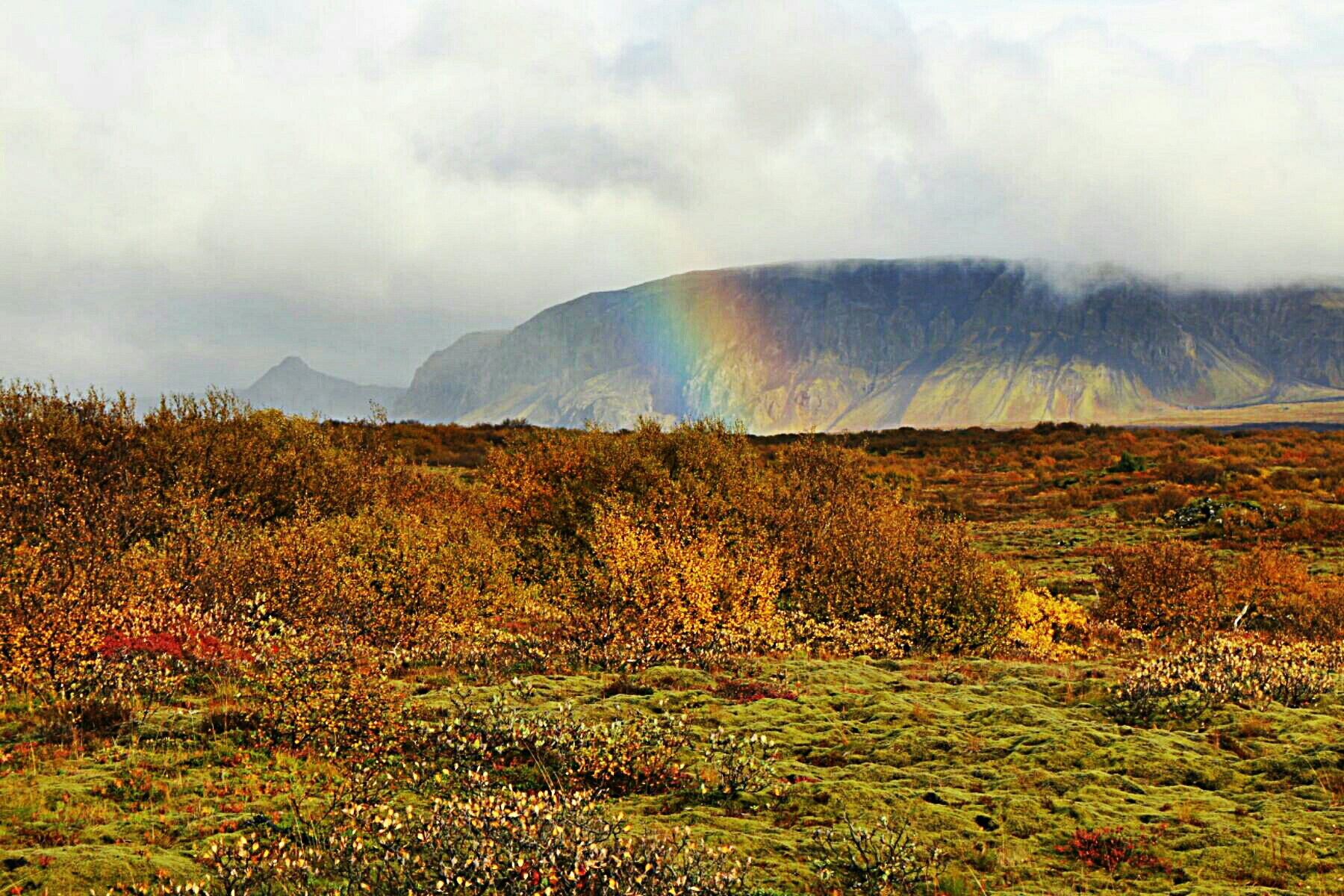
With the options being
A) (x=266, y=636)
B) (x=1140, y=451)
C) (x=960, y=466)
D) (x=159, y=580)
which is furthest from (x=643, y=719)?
(x=1140, y=451)

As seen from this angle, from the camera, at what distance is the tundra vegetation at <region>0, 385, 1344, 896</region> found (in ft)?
27.3

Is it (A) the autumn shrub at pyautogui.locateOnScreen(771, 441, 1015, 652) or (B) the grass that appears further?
(A) the autumn shrub at pyautogui.locateOnScreen(771, 441, 1015, 652)

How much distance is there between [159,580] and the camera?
64.0 feet

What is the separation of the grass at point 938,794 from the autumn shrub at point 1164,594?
15.6m

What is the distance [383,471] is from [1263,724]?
119 feet

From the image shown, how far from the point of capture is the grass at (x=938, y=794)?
8.26 meters

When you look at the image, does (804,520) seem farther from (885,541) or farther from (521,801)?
(521,801)

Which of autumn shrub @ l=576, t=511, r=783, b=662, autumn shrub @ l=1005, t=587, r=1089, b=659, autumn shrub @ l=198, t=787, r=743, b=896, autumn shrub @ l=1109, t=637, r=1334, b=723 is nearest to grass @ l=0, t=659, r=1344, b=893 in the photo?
autumn shrub @ l=1109, t=637, r=1334, b=723

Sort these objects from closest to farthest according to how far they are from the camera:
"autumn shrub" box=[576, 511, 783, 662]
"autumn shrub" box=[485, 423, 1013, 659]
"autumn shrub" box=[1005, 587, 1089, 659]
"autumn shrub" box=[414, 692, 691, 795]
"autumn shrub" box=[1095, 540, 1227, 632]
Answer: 1. "autumn shrub" box=[414, 692, 691, 795]
2. "autumn shrub" box=[576, 511, 783, 662]
3. "autumn shrub" box=[485, 423, 1013, 659]
4. "autumn shrub" box=[1005, 587, 1089, 659]
5. "autumn shrub" box=[1095, 540, 1227, 632]

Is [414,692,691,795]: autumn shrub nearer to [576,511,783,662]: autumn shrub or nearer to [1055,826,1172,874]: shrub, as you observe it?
[1055,826,1172,874]: shrub

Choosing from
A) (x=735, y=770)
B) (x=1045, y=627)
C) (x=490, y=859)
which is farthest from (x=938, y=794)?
(x=1045, y=627)

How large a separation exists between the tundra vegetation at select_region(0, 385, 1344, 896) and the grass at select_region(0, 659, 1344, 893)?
0.21 ft

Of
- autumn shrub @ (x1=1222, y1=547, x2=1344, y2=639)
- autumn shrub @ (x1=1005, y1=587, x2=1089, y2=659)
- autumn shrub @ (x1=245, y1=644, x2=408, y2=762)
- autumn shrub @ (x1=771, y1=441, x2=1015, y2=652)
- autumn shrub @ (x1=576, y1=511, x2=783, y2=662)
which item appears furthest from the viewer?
autumn shrub @ (x1=1222, y1=547, x2=1344, y2=639)

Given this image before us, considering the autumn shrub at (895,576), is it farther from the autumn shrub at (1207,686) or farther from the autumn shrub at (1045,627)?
the autumn shrub at (1207,686)
